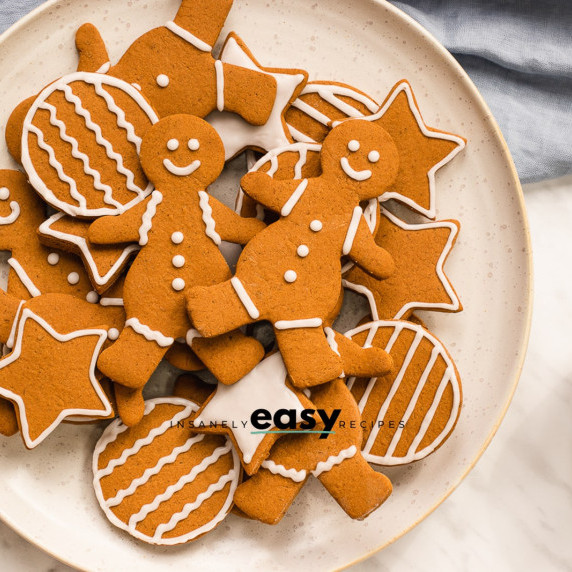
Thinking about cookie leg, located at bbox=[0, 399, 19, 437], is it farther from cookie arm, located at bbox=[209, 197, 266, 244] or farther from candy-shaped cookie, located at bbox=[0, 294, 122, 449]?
cookie arm, located at bbox=[209, 197, 266, 244]

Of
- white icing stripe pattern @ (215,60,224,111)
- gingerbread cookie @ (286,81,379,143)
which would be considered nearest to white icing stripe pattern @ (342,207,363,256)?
gingerbread cookie @ (286,81,379,143)

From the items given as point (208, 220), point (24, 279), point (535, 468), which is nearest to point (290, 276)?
point (208, 220)

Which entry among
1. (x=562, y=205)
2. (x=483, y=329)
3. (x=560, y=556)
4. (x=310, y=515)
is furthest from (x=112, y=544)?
(x=562, y=205)

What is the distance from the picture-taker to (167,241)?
112cm

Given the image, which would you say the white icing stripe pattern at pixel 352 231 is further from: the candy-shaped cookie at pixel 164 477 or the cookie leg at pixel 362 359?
the candy-shaped cookie at pixel 164 477

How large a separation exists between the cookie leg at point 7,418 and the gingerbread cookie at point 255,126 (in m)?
0.59

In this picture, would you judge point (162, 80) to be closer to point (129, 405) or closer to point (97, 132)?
point (97, 132)

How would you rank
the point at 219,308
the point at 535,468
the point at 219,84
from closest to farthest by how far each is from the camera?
the point at 219,308, the point at 219,84, the point at 535,468

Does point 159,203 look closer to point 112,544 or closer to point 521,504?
point 112,544

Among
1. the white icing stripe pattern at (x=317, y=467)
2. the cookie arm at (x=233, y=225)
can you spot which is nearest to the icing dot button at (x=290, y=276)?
the cookie arm at (x=233, y=225)

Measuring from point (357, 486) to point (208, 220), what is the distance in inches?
20.6

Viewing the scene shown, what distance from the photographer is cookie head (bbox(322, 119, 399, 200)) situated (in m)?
1.13

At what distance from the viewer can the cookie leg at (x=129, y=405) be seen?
117 cm

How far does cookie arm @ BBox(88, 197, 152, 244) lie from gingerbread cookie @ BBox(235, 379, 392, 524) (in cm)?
41
